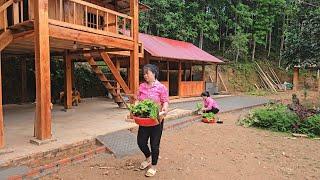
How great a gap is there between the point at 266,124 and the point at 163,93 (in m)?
5.75

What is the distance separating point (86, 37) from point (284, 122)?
20.9 ft

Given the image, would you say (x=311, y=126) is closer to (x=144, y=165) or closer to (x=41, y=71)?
(x=144, y=165)

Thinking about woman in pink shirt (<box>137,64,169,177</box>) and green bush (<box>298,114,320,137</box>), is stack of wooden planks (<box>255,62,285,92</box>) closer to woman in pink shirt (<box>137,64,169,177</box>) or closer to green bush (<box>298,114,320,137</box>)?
green bush (<box>298,114,320,137</box>)

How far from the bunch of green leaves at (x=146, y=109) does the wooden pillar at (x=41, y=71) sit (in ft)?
7.79

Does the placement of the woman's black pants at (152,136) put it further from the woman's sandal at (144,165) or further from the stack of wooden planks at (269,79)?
the stack of wooden planks at (269,79)

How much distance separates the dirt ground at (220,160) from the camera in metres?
4.84

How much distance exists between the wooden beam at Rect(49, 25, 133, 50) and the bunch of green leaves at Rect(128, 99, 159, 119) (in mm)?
3053

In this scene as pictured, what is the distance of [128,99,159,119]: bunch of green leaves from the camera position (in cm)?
430

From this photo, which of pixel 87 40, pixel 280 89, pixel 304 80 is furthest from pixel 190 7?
pixel 87 40

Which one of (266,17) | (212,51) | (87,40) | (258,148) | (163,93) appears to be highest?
(266,17)

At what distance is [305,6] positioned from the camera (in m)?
15.0

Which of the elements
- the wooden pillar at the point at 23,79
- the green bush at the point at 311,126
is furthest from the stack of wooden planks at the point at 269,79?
the wooden pillar at the point at 23,79

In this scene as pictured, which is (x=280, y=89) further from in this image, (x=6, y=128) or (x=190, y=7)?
(x=6, y=128)

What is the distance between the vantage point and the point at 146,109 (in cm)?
432
